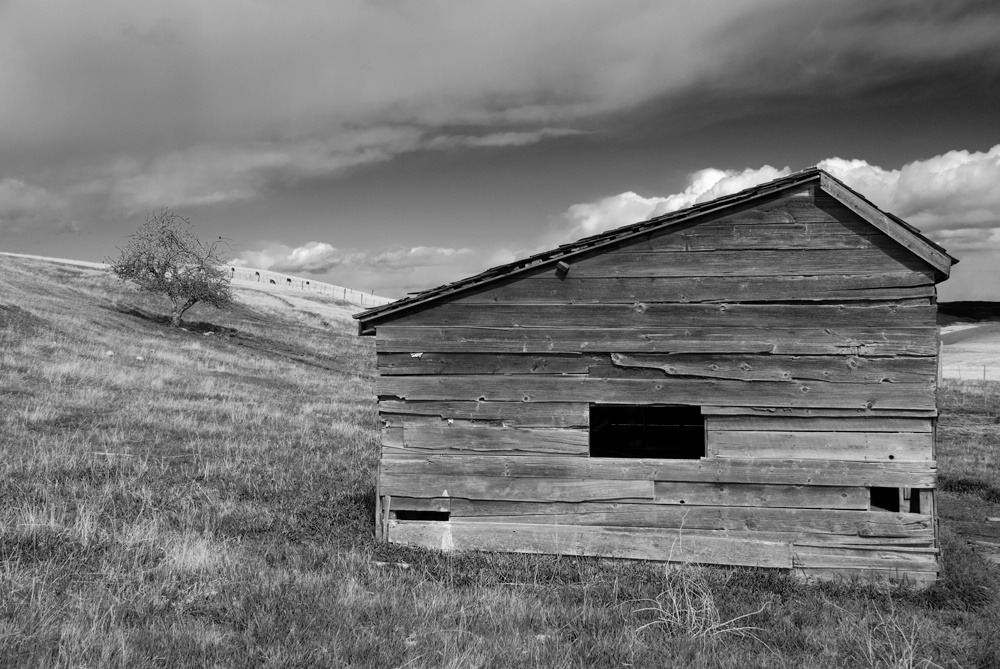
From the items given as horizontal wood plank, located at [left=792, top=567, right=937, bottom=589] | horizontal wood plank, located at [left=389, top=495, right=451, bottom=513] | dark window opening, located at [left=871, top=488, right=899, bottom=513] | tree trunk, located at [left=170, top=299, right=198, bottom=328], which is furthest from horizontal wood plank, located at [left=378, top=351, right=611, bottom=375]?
tree trunk, located at [left=170, top=299, right=198, bottom=328]

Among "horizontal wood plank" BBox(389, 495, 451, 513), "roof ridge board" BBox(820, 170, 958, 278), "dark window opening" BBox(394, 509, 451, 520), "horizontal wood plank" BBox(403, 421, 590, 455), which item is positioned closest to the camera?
"roof ridge board" BBox(820, 170, 958, 278)

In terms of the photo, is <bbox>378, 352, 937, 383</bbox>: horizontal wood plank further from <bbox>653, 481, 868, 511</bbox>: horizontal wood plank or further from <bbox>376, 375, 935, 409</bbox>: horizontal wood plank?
<bbox>653, 481, 868, 511</bbox>: horizontal wood plank

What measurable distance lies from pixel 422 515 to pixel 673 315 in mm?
4388

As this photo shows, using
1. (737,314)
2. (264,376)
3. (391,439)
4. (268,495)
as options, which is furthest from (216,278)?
(737,314)

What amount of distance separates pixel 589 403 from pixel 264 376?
21581 mm

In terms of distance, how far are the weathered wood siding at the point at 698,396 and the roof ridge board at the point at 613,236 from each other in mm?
177

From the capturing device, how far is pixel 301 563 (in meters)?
8.03

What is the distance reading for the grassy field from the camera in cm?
588

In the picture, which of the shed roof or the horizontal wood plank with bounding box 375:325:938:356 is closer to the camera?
the shed roof

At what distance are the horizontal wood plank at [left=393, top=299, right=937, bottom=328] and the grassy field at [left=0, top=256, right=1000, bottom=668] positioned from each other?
296 cm

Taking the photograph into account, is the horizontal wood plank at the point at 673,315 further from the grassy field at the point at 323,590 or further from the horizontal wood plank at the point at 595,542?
the grassy field at the point at 323,590

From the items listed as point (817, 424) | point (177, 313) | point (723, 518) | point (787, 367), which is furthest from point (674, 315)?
point (177, 313)

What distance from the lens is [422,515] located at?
31.6 feet

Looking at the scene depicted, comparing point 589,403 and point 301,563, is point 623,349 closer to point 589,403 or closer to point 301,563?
point 589,403
